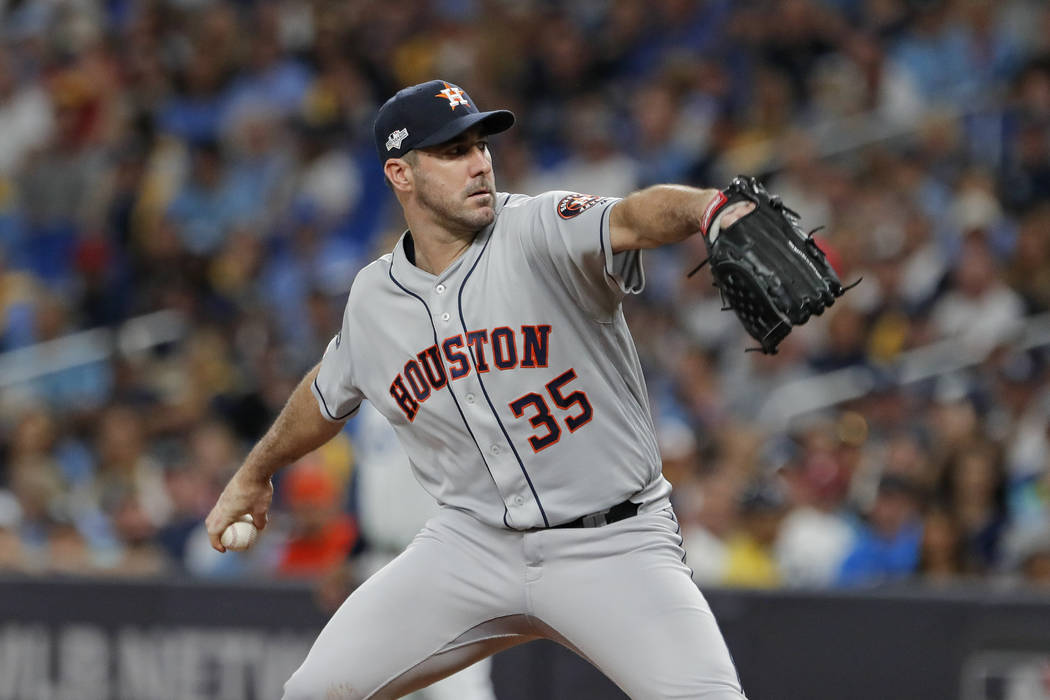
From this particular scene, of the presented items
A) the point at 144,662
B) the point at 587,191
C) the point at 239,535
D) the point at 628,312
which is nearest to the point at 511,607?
the point at 239,535

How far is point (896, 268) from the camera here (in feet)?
28.1

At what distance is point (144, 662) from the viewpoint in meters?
7.97

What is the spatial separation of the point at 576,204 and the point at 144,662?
488 cm

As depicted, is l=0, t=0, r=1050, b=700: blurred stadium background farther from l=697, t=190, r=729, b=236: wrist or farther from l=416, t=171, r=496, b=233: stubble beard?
l=697, t=190, r=729, b=236: wrist

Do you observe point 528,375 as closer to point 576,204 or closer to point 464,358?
point 464,358

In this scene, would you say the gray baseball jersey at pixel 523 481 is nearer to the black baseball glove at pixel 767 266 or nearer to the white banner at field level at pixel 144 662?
the black baseball glove at pixel 767 266

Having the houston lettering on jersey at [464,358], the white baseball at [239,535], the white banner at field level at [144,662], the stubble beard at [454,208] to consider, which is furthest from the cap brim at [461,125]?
the white banner at field level at [144,662]

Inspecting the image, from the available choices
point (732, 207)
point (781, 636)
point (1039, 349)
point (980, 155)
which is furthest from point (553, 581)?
point (980, 155)

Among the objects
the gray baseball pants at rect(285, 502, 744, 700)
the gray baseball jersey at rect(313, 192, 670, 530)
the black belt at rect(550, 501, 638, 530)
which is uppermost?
the gray baseball jersey at rect(313, 192, 670, 530)

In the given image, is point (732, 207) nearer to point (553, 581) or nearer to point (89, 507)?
point (553, 581)

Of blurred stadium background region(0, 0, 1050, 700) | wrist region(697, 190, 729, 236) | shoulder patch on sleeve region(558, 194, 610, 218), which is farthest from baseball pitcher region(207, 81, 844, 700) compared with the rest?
blurred stadium background region(0, 0, 1050, 700)

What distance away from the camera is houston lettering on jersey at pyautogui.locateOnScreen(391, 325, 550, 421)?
13.3 feet

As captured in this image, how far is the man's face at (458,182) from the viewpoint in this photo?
4.17m

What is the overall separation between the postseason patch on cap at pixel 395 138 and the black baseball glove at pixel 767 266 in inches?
39.6
